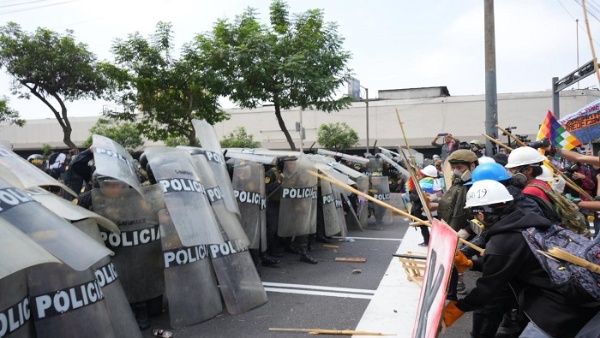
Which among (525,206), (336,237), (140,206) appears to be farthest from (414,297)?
(336,237)

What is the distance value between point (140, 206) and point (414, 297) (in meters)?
3.20

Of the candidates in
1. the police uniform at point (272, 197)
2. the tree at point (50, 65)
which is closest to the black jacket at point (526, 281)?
the police uniform at point (272, 197)

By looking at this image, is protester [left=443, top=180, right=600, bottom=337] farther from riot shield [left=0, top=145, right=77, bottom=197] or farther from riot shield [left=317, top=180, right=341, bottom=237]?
riot shield [left=317, top=180, right=341, bottom=237]

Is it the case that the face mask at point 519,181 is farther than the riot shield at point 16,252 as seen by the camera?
Yes

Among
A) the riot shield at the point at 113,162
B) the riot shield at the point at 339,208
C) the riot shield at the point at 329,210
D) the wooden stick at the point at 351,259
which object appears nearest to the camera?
the riot shield at the point at 113,162

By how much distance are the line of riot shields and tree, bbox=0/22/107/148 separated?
37.2ft

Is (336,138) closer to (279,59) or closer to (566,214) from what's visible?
(279,59)

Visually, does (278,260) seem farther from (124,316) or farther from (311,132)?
(311,132)

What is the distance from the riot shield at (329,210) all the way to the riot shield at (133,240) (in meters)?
3.72

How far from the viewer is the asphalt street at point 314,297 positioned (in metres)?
4.40

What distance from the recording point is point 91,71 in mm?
16188

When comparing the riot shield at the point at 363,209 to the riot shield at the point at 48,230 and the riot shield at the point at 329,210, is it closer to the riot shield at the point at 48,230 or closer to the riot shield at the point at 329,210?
the riot shield at the point at 329,210

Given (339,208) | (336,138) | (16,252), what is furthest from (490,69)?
(336,138)

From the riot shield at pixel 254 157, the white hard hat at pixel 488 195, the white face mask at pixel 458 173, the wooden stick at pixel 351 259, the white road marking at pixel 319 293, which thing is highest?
the riot shield at pixel 254 157
